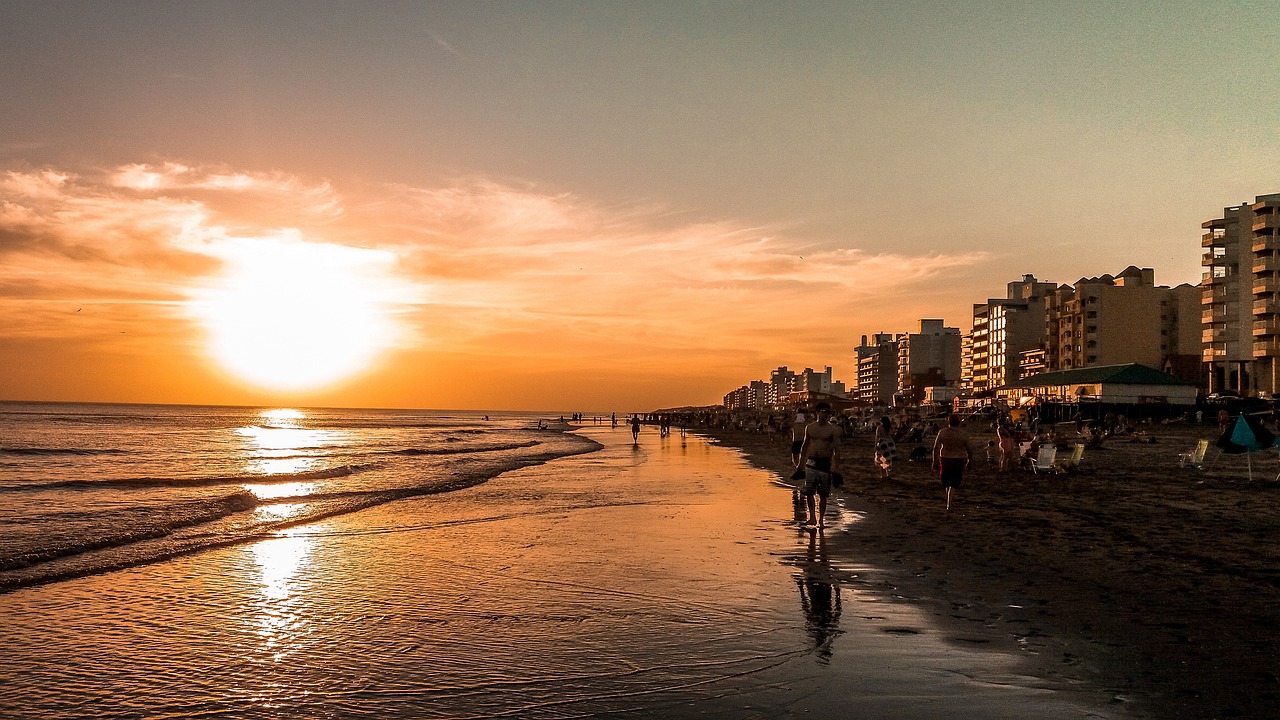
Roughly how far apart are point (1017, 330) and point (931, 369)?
170 ft

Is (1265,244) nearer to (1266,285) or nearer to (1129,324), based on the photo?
(1266,285)

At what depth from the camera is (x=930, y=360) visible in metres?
187

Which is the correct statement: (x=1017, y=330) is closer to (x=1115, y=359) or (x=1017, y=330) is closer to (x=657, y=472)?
(x=1115, y=359)

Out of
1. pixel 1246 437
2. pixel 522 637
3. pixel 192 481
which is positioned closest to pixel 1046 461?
pixel 1246 437

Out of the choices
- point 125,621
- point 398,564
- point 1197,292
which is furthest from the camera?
point 1197,292

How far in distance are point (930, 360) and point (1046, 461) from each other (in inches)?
6845

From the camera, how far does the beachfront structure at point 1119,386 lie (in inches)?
2222

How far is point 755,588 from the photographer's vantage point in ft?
29.8

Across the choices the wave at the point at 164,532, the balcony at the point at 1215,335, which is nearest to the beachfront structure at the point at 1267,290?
the balcony at the point at 1215,335

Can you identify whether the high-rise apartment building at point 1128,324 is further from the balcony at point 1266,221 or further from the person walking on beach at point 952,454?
the person walking on beach at point 952,454

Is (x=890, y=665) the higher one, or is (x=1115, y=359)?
(x=1115, y=359)

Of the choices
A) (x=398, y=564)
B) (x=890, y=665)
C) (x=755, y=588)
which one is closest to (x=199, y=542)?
(x=398, y=564)

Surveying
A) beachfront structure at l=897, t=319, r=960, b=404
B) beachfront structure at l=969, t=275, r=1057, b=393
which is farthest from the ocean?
beachfront structure at l=897, t=319, r=960, b=404

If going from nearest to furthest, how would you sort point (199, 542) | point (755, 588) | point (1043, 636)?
point (1043, 636) → point (755, 588) → point (199, 542)
